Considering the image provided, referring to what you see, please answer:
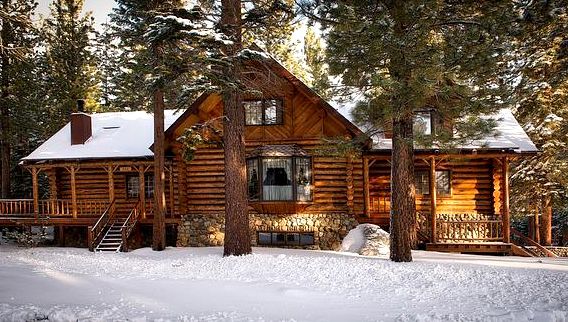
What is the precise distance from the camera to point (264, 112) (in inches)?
756

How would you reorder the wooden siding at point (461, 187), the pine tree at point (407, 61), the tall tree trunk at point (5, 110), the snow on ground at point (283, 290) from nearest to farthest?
1. the snow on ground at point (283, 290)
2. the pine tree at point (407, 61)
3. the wooden siding at point (461, 187)
4. the tall tree trunk at point (5, 110)

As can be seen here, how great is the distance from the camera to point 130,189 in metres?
22.1

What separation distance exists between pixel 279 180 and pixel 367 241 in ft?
16.0

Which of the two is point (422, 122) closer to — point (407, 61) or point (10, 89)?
point (407, 61)

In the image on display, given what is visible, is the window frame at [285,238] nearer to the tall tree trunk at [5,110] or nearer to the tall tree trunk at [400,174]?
the tall tree trunk at [400,174]

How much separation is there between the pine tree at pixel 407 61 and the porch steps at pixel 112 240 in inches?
482

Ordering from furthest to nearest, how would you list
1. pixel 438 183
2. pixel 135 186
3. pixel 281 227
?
1. pixel 135 186
2. pixel 438 183
3. pixel 281 227

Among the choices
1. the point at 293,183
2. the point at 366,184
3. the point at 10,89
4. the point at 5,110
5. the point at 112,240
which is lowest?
the point at 112,240

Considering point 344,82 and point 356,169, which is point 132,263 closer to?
point 344,82

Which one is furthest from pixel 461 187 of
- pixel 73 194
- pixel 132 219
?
pixel 73 194

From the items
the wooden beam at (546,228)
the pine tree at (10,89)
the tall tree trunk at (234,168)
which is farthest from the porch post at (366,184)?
the pine tree at (10,89)

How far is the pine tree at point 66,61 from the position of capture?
29.7 m

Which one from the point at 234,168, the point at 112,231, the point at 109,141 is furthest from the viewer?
the point at 109,141

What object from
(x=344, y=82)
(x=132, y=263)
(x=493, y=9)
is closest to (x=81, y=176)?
(x=132, y=263)
